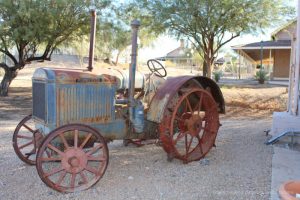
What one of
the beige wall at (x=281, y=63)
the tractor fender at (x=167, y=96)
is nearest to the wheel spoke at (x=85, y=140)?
the tractor fender at (x=167, y=96)

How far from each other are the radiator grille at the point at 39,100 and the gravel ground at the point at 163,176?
0.87 metres

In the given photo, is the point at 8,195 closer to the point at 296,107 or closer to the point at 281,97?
the point at 296,107

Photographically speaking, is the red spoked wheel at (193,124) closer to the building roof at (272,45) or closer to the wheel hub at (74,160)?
the wheel hub at (74,160)

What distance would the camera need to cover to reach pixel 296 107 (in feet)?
24.2

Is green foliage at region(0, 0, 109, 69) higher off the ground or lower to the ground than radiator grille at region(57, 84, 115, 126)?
higher

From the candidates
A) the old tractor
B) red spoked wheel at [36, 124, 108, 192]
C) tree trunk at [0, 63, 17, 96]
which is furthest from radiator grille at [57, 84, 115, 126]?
tree trunk at [0, 63, 17, 96]

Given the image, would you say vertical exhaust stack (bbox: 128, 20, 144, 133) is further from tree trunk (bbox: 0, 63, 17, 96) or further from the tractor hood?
tree trunk (bbox: 0, 63, 17, 96)

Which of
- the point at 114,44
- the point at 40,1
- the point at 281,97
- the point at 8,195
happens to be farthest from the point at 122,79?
the point at 114,44

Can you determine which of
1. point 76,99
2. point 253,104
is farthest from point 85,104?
point 253,104

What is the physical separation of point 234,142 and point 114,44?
41.4 feet

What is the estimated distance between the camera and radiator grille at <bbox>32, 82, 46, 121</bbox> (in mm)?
5011

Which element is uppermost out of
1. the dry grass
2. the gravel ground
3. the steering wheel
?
the steering wheel

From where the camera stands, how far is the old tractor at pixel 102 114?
15.6 ft

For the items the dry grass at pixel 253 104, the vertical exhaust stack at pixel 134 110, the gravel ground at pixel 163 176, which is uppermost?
the vertical exhaust stack at pixel 134 110
